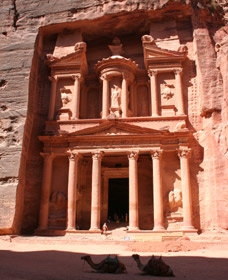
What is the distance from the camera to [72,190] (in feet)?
57.4

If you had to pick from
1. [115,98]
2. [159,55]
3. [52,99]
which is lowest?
[52,99]

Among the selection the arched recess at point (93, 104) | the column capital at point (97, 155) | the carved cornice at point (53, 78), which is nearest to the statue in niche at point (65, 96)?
the carved cornice at point (53, 78)

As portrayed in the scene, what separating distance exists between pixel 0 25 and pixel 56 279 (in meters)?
19.8

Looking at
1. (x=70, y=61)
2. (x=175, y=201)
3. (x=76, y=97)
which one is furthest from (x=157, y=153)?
(x=70, y=61)

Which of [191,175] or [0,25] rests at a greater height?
[0,25]

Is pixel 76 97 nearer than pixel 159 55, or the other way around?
pixel 76 97

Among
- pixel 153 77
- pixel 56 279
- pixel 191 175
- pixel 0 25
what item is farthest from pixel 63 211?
pixel 0 25

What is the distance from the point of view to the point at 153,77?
20.0m

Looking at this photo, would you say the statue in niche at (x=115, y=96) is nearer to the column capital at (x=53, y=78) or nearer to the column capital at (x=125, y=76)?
the column capital at (x=125, y=76)

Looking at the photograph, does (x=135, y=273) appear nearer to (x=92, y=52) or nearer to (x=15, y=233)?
(x=15, y=233)

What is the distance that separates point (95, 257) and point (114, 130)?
9082 millimetres

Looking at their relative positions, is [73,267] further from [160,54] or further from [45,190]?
[160,54]

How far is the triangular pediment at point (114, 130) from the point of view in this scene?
1786cm

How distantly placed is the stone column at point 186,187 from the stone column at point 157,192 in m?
1.19
